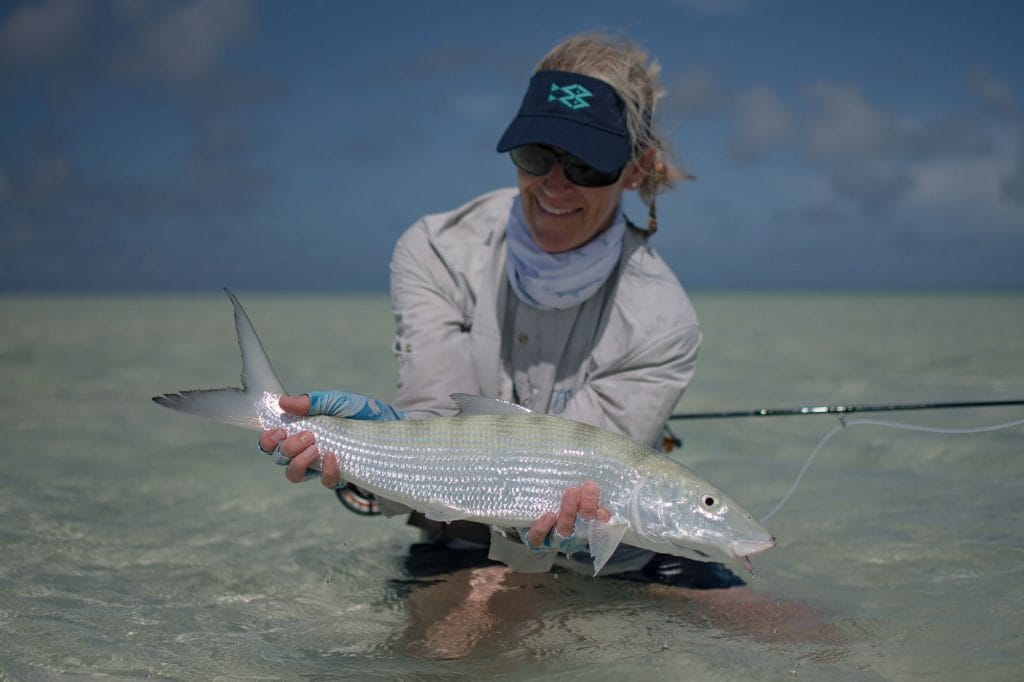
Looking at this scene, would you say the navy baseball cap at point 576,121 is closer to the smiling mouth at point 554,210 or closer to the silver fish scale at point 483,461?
the smiling mouth at point 554,210

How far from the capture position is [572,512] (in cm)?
285

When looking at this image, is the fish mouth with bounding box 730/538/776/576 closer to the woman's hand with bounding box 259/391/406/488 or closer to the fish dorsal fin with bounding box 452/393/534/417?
the fish dorsal fin with bounding box 452/393/534/417

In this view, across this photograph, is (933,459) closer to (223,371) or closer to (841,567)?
(841,567)

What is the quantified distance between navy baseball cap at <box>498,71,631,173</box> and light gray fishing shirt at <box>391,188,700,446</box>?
57 cm

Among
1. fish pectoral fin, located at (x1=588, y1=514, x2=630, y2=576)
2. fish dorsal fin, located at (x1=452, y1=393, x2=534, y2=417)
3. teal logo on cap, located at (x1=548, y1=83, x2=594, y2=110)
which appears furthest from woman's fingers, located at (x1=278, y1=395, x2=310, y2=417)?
teal logo on cap, located at (x1=548, y1=83, x2=594, y2=110)

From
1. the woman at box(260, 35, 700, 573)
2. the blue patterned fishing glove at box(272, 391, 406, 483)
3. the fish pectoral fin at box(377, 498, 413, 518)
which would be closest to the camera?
the blue patterned fishing glove at box(272, 391, 406, 483)

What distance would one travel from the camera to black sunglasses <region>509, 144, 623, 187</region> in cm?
347

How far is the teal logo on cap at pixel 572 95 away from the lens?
3.47 meters

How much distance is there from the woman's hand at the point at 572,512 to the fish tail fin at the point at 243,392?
0.88 meters

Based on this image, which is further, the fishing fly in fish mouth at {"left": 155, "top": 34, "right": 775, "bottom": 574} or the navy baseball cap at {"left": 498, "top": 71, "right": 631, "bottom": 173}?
the navy baseball cap at {"left": 498, "top": 71, "right": 631, "bottom": 173}

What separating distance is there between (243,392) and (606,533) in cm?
115

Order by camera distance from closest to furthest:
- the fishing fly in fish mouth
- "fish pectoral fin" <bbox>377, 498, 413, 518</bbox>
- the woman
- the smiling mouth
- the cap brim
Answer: the fishing fly in fish mouth
"fish pectoral fin" <bbox>377, 498, 413, 518</bbox>
the cap brim
the woman
the smiling mouth

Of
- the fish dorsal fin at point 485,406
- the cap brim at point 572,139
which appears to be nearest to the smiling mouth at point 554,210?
the cap brim at point 572,139

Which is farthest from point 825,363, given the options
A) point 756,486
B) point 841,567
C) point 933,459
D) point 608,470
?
point 608,470
